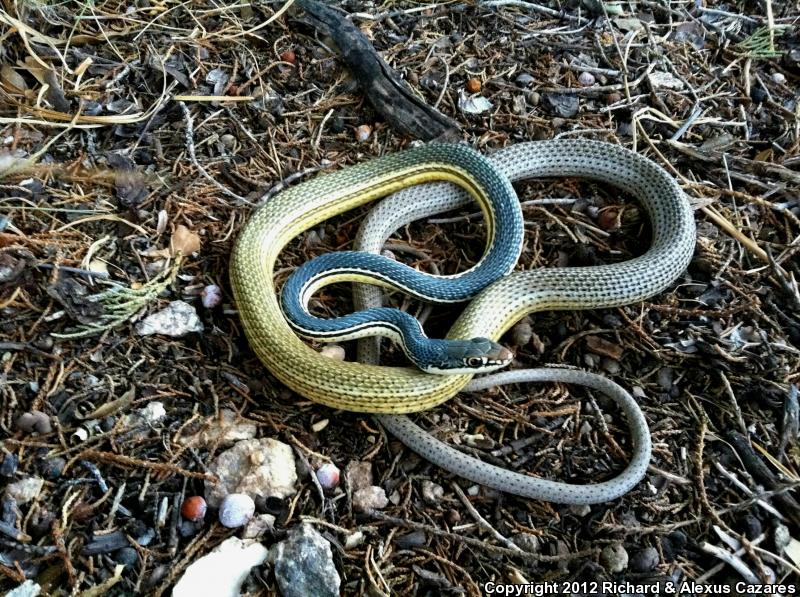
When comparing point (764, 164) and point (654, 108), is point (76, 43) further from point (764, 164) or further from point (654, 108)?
point (764, 164)

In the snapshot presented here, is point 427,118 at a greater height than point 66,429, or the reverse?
point 427,118

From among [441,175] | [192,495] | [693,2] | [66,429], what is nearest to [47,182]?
[66,429]

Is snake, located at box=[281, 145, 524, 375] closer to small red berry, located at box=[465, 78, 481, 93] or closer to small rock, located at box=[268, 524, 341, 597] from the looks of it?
small red berry, located at box=[465, 78, 481, 93]

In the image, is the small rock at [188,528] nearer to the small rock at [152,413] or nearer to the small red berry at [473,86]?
the small rock at [152,413]

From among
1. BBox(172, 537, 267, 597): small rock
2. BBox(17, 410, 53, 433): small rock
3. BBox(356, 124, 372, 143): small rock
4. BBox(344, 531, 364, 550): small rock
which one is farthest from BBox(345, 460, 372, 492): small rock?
BBox(356, 124, 372, 143): small rock

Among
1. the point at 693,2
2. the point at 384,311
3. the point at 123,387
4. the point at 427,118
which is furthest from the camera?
the point at 693,2

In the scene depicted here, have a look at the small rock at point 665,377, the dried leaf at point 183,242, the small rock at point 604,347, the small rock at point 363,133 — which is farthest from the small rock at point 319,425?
the small rock at point 363,133
